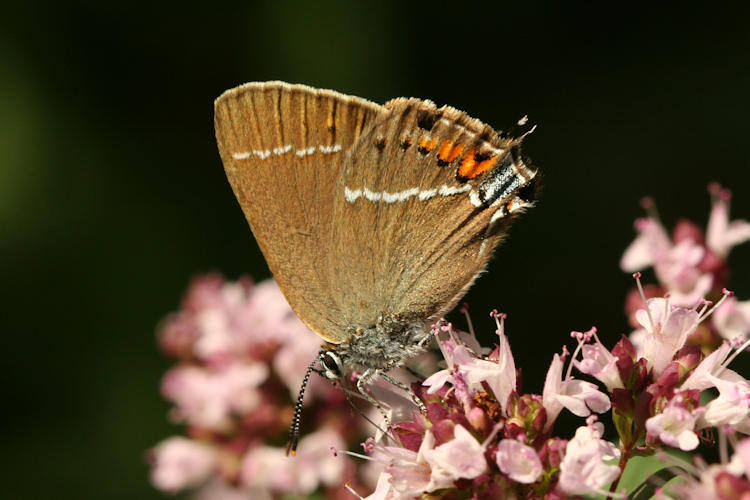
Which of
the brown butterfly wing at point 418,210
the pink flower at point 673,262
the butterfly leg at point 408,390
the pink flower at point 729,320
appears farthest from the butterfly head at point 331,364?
the pink flower at point 729,320

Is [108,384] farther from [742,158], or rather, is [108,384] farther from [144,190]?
[742,158]

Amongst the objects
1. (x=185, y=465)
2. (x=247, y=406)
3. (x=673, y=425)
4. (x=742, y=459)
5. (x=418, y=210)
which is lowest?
(x=742, y=459)

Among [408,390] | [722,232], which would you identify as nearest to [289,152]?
[408,390]

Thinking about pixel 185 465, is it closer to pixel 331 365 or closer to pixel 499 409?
pixel 331 365

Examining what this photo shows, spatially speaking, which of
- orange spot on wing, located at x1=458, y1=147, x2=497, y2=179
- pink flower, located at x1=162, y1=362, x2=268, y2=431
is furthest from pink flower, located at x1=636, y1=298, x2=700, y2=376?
pink flower, located at x1=162, y1=362, x2=268, y2=431

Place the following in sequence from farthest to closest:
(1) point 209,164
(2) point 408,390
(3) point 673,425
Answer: (1) point 209,164
(2) point 408,390
(3) point 673,425

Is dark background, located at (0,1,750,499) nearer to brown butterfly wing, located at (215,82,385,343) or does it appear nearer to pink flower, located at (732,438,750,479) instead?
brown butterfly wing, located at (215,82,385,343)

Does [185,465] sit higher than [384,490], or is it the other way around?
[185,465]

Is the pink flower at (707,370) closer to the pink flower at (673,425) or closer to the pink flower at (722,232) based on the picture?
the pink flower at (673,425)

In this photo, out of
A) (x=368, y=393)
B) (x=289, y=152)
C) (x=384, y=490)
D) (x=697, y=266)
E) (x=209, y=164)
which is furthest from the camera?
(x=209, y=164)
